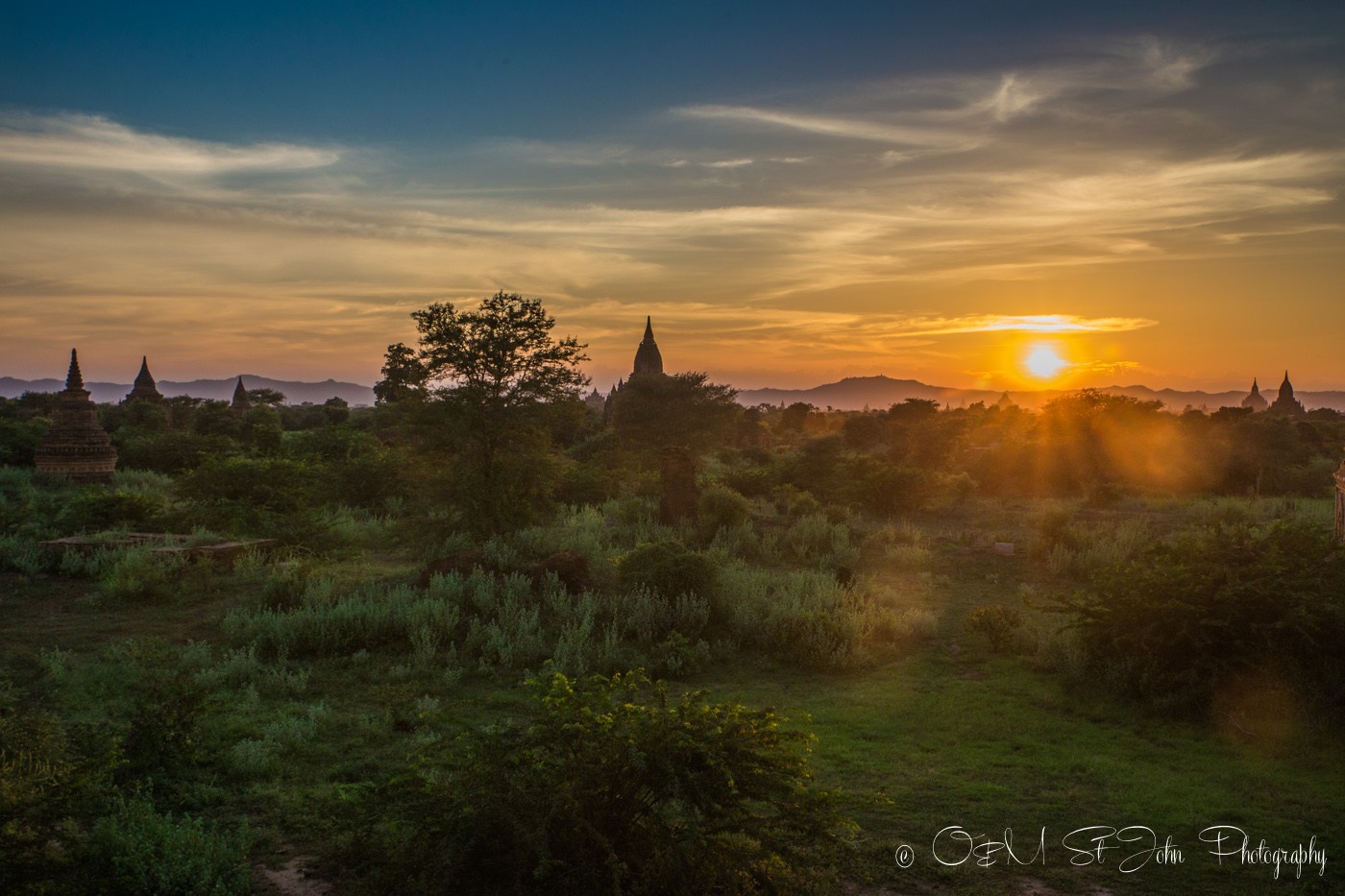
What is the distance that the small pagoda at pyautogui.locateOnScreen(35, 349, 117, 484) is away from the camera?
80.0 ft

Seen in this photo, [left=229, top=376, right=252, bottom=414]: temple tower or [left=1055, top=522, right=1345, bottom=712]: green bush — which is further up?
[left=229, top=376, right=252, bottom=414]: temple tower

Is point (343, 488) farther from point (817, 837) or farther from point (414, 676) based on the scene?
point (817, 837)

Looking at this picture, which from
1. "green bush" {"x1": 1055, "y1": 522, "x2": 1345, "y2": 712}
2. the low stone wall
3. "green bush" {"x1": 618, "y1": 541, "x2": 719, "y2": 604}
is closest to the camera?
"green bush" {"x1": 1055, "y1": 522, "x2": 1345, "y2": 712}

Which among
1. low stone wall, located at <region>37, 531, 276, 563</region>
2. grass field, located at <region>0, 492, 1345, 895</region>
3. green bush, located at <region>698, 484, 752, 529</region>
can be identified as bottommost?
grass field, located at <region>0, 492, 1345, 895</region>

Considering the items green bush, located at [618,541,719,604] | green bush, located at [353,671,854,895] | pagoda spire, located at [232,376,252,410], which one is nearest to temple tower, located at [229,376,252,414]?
pagoda spire, located at [232,376,252,410]

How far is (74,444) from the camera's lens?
80.1 ft

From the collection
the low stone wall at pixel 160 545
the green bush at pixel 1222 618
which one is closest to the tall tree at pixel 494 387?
the low stone wall at pixel 160 545

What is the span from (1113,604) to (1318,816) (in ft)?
11.7

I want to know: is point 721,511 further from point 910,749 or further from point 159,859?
point 159,859

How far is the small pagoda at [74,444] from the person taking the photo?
24.4 meters

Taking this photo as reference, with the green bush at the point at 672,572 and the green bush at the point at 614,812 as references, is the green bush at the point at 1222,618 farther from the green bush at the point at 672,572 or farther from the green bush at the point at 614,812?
Result: the green bush at the point at 614,812

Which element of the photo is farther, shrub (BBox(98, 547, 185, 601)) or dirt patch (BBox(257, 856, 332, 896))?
shrub (BBox(98, 547, 185, 601))

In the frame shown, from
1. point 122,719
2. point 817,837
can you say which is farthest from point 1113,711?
point 122,719

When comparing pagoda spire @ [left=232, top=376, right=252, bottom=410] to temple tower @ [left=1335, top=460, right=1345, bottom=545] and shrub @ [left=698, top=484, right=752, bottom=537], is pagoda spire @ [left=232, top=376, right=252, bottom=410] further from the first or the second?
temple tower @ [left=1335, top=460, right=1345, bottom=545]
